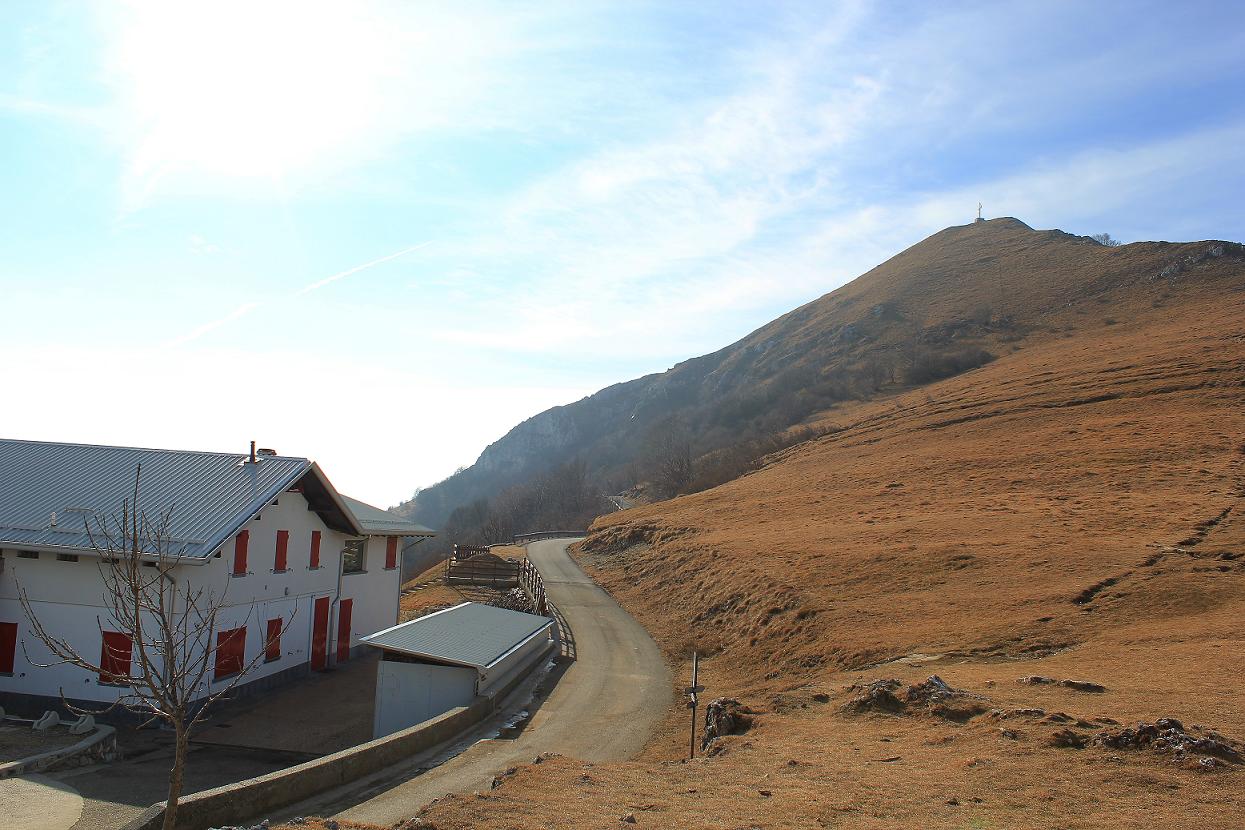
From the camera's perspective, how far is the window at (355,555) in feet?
107

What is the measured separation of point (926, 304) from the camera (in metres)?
151

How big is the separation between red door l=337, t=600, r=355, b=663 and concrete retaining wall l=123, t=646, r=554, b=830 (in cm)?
1479

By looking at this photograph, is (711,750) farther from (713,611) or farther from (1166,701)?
(713,611)

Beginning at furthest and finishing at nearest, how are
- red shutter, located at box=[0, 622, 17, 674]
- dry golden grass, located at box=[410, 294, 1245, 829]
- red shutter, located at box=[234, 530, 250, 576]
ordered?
red shutter, located at box=[234, 530, 250, 576]
red shutter, located at box=[0, 622, 17, 674]
dry golden grass, located at box=[410, 294, 1245, 829]

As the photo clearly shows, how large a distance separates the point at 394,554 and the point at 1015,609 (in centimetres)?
2463

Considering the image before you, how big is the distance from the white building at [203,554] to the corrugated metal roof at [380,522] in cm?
27

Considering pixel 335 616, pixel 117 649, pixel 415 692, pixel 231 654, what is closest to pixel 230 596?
pixel 231 654

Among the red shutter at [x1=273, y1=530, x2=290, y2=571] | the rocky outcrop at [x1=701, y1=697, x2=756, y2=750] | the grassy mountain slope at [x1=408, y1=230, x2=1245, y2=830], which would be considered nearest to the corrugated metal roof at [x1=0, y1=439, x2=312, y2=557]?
the red shutter at [x1=273, y1=530, x2=290, y2=571]

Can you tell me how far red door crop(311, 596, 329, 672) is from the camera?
29.3 m

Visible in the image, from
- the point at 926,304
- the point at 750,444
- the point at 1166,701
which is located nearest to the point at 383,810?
the point at 1166,701

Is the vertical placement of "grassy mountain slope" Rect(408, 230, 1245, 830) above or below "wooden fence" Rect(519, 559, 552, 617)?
above

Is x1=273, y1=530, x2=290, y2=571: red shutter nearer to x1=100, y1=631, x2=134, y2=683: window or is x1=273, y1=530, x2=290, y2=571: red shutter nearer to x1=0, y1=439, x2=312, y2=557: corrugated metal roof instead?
x1=0, y1=439, x2=312, y2=557: corrugated metal roof

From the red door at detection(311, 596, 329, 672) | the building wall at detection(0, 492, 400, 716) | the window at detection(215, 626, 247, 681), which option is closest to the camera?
the building wall at detection(0, 492, 400, 716)

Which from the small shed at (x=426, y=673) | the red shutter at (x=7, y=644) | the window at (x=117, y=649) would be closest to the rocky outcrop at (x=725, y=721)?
the small shed at (x=426, y=673)
